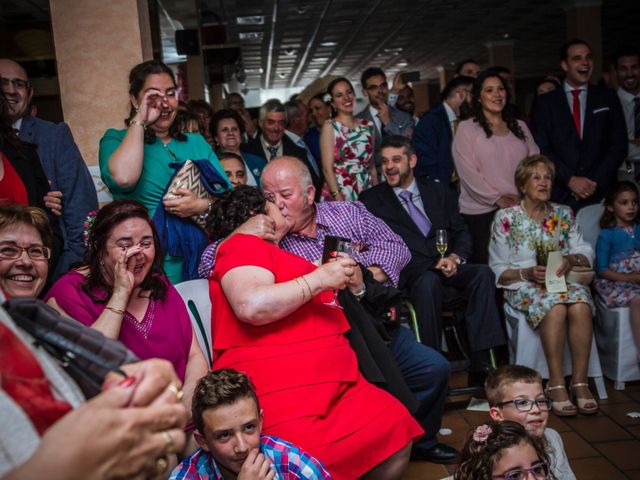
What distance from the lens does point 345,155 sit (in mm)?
4492

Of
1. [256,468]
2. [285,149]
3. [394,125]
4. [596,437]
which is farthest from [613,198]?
[256,468]

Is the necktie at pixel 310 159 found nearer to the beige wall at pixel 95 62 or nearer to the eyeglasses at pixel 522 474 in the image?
the beige wall at pixel 95 62

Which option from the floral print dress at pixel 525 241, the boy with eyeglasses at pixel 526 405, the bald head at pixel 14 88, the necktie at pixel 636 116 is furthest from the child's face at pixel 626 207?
the bald head at pixel 14 88

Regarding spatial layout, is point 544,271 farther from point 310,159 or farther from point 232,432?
point 232,432

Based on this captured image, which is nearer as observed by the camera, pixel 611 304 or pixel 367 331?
pixel 367 331

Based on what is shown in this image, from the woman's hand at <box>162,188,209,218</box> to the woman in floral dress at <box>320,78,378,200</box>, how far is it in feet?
5.94

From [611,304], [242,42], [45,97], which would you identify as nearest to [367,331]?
[611,304]

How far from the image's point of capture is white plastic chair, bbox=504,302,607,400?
12.1ft

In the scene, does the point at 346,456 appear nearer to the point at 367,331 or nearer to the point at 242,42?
the point at 367,331

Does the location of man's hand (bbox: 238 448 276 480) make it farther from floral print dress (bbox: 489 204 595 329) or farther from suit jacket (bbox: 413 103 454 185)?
suit jacket (bbox: 413 103 454 185)

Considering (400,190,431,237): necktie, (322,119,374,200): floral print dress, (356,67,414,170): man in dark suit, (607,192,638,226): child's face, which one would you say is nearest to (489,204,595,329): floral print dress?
(607,192,638,226): child's face

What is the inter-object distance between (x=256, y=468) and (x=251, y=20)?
32.1ft

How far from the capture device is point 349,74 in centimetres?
1800

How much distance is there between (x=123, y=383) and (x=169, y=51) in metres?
13.1
